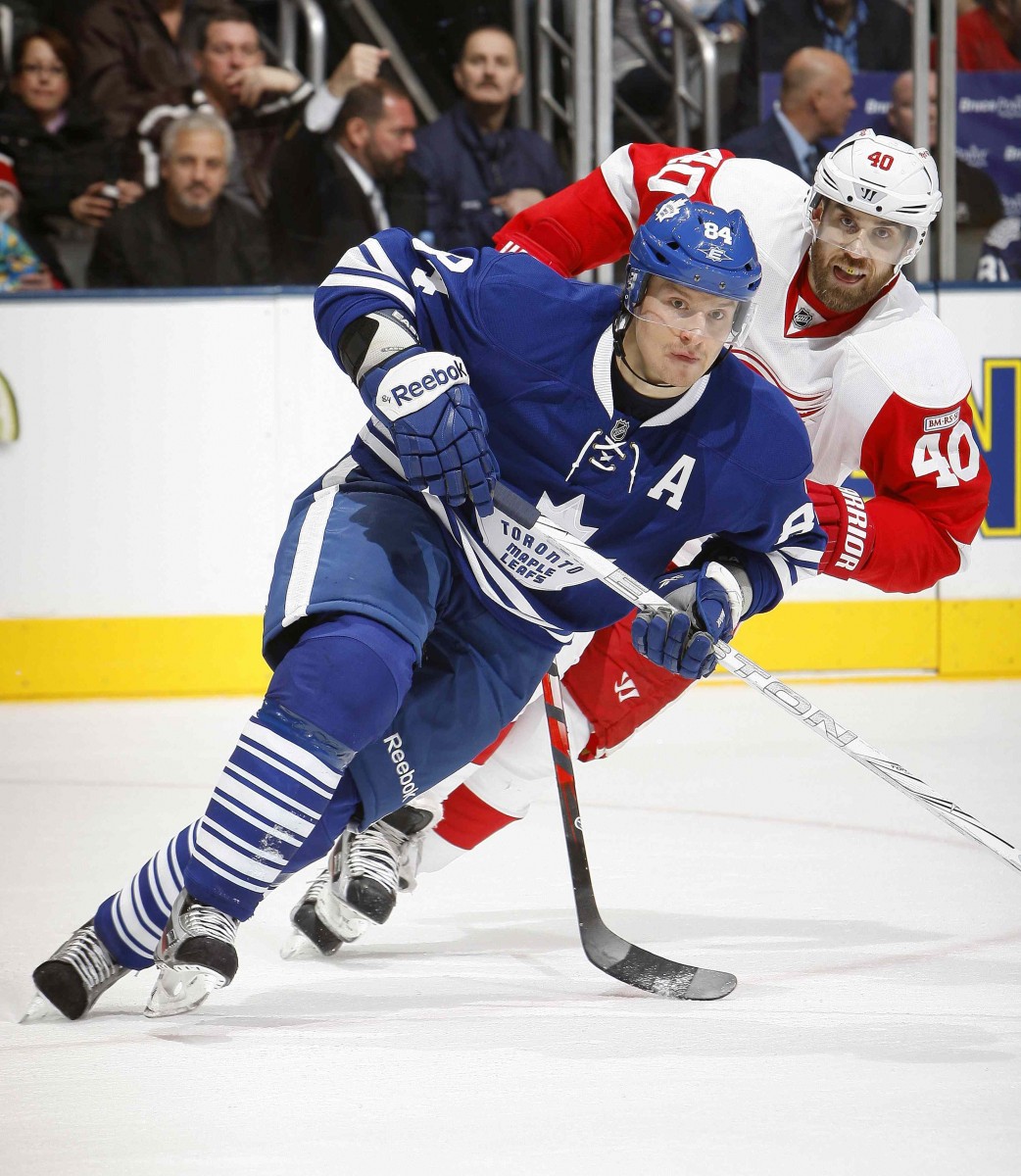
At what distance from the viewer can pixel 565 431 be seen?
2.12 meters

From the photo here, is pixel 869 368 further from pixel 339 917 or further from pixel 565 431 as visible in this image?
pixel 339 917

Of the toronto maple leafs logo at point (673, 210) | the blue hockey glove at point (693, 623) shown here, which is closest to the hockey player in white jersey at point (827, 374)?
the blue hockey glove at point (693, 623)

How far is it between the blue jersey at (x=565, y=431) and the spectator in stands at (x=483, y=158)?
2915mm

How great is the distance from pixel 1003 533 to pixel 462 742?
10.5 ft

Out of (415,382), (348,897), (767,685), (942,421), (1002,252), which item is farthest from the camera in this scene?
(1002,252)

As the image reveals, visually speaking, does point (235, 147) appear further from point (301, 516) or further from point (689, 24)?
point (301, 516)

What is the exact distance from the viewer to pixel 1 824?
3.24 meters

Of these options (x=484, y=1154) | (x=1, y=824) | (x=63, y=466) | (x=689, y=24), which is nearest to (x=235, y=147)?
(x=63, y=466)

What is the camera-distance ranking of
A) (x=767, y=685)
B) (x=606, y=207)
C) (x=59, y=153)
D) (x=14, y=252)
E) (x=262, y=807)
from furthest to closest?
1. (x=59, y=153)
2. (x=14, y=252)
3. (x=606, y=207)
4. (x=767, y=685)
5. (x=262, y=807)

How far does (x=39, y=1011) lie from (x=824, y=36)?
418 centimetres

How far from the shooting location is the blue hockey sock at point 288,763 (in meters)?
1.89

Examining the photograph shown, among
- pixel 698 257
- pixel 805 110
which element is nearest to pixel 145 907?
pixel 698 257

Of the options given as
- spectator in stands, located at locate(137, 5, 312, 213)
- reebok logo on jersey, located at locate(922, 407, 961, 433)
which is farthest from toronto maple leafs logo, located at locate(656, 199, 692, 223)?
spectator in stands, located at locate(137, 5, 312, 213)

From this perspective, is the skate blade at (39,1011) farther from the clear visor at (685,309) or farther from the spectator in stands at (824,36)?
the spectator in stands at (824,36)
